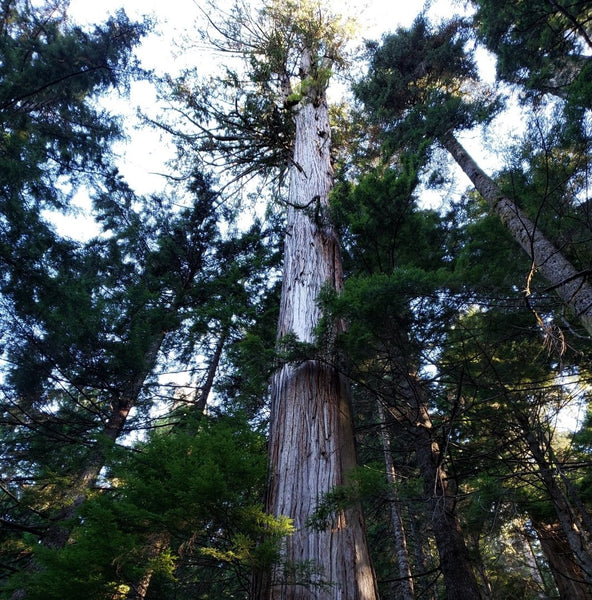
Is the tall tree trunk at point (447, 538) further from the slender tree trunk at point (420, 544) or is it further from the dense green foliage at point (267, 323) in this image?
the slender tree trunk at point (420, 544)

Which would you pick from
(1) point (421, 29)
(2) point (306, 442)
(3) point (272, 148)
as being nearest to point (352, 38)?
(1) point (421, 29)

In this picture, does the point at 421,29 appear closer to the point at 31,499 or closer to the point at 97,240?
the point at 97,240

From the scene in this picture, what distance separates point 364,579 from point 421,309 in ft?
8.10

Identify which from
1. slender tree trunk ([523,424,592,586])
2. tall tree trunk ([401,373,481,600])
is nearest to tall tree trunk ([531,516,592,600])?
slender tree trunk ([523,424,592,586])

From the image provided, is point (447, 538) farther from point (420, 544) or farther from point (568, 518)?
point (420, 544)

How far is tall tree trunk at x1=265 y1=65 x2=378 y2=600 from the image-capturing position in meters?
2.09

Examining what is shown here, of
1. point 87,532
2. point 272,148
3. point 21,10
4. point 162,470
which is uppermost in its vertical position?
point 21,10

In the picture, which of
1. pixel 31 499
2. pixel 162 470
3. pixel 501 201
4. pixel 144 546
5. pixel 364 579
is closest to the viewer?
pixel 144 546

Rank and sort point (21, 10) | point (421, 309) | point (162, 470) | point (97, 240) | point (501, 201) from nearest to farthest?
1. point (162, 470)
2. point (421, 309)
3. point (501, 201)
4. point (21, 10)
5. point (97, 240)

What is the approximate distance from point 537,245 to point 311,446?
16.0 ft

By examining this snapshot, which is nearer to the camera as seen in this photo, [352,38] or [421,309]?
[421,309]

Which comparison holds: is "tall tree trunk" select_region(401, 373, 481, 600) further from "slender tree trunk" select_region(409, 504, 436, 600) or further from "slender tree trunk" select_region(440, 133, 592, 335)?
"slender tree trunk" select_region(409, 504, 436, 600)

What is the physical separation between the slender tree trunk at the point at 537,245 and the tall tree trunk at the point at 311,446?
2.03m

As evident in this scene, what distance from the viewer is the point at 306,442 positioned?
2709mm
